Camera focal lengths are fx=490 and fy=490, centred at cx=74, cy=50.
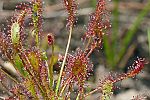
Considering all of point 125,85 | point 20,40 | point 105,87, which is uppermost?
point 125,85

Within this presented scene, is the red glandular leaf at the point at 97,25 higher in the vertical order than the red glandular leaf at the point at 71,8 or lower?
lower

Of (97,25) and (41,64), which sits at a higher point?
(97,25)

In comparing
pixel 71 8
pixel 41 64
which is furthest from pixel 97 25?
pixel 41 64

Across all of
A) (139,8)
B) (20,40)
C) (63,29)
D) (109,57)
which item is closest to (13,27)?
(20,40)

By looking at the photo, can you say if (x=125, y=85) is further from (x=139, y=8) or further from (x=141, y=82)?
(x=139, y=8)

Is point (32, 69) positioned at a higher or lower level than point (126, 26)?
lower

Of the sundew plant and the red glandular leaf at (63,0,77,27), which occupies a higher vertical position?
the red glandular leaf at (63,0,77,27)

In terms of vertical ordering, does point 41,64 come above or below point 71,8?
below

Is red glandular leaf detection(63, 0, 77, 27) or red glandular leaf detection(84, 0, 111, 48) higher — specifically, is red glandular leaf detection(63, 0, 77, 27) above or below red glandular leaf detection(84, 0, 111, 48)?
above

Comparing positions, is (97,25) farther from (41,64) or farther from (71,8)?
(41,64)

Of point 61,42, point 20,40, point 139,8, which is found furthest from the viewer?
point 139,8

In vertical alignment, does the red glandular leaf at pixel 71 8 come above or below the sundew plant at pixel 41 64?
above
